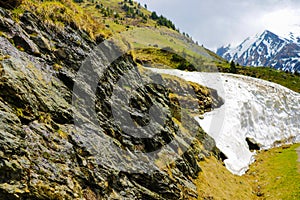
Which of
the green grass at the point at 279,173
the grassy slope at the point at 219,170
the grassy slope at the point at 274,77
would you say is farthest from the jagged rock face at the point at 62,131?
the grassy slope at the point at 274,77

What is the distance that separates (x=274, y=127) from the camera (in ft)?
151

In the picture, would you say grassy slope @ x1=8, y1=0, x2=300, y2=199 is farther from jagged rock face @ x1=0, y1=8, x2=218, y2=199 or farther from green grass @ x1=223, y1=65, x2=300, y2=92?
green grass @ x1=223, y1=65, x2=300, y2=92

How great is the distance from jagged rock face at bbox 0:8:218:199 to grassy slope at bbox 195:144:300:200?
3.16 m

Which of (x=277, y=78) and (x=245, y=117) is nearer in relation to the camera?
(x=245, y=117)

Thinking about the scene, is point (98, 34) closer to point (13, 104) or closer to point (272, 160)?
point (13, 104)

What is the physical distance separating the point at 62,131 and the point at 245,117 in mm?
36885

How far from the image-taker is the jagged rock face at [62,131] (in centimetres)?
902

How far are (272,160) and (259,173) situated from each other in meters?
6.37

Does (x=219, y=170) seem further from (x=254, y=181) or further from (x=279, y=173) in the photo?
(x=279, y=173)

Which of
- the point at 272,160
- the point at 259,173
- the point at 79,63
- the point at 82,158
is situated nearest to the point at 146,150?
the point at 82,158

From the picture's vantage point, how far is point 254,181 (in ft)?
89.3

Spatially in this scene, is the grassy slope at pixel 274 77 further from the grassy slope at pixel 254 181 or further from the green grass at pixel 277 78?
the grassy slope at pixel 254 181

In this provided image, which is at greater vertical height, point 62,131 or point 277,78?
point 277,78

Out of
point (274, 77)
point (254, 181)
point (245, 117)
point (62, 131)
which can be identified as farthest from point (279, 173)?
point (274, 77)
